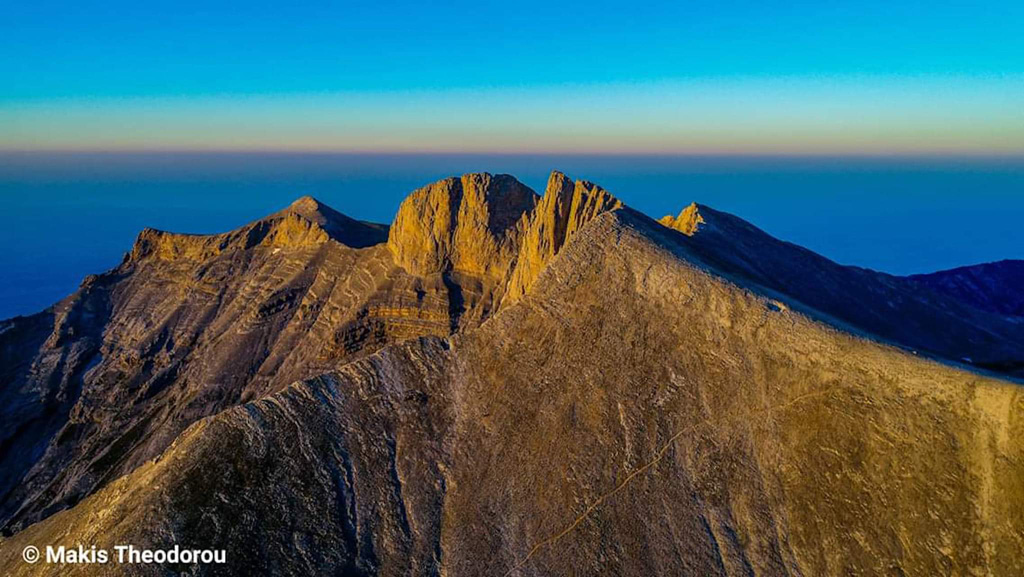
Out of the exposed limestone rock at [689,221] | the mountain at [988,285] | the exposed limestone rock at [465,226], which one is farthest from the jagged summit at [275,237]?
the mountain at [988,285]

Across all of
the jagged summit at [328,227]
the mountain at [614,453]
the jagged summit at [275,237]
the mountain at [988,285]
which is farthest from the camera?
the jagged summit at [275,237]

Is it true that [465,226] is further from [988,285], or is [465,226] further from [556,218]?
[988,285]

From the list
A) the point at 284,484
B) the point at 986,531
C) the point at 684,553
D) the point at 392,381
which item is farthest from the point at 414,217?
the point at 986,531

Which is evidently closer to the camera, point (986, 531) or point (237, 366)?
point (986, 531)

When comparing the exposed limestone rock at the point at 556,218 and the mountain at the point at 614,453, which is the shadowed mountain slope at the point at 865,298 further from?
the exposed limestone rock at the point at 556,218

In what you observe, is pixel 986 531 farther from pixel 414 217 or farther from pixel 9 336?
pixel 9 336

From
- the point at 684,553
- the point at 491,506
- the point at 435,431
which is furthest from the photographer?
the point at 435,431

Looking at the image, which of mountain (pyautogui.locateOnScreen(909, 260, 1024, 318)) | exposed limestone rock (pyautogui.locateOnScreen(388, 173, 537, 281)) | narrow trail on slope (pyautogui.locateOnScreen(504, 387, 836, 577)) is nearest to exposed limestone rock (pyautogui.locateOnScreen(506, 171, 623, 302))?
exposed limestone rock (pyautogui.locateOnScreen(388, 173, 537, 281))

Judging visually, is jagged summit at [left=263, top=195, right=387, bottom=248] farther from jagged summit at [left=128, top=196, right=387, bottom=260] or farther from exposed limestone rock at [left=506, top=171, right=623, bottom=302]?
exposed limestone rock at [left=506, top=171, right=623, bottom=302]
